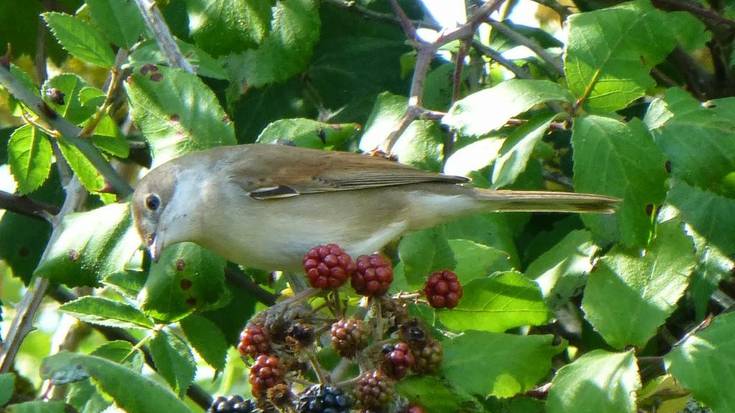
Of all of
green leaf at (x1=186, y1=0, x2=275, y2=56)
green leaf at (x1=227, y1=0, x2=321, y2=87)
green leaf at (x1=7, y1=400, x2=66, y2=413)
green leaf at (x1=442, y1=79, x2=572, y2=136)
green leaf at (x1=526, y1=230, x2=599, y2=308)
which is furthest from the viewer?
green leaf at (x1=227, y1=0, x2=321, y2=87)

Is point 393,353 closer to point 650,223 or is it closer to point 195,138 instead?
point 650,223

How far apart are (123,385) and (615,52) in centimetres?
167

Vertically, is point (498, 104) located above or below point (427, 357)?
above

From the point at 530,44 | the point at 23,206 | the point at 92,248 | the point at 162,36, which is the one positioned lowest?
the point at 23,206

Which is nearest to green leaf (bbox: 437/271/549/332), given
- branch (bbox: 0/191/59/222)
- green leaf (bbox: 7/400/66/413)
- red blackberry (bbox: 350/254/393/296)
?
red blackberry (bbox: 350/254/393/296)

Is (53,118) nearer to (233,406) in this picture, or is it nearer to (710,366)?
(233,406)

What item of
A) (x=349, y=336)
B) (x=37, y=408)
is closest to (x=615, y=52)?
(x=349, y=336)

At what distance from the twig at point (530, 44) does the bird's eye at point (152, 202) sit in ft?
4.13

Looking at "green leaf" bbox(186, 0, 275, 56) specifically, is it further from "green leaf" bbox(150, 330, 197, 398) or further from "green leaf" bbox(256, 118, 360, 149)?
"green leaf" bbox(150, 330, 197, 398)

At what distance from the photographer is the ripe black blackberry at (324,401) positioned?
7.97 feet

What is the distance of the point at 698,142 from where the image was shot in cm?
311

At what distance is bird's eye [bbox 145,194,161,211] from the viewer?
3.71 meters

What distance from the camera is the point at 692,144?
10.2 ft

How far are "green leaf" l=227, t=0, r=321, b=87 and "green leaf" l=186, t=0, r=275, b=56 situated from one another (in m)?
0.17
